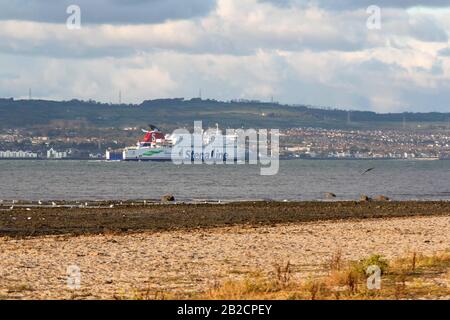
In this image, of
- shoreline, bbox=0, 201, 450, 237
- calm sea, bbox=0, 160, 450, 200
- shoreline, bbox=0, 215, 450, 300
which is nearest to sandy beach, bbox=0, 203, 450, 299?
shoreline, bbox=0, 215, 450, 300

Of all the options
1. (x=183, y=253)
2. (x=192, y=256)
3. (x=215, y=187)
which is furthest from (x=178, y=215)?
(x=215, y=187)

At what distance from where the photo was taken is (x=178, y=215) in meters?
45.3

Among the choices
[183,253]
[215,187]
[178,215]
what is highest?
[183,253]

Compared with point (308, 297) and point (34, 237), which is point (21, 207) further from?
point (308, 297)

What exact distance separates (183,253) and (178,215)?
19024mm

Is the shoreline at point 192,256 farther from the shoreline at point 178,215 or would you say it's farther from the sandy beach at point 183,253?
the shoreline at point 178,215

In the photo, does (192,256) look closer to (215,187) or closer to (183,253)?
(183,253)

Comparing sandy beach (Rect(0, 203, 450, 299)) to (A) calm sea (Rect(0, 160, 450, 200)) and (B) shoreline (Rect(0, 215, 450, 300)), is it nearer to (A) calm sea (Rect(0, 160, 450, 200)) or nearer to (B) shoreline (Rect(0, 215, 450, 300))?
(B) shoreline (Rect(0, 215, 450, 300))

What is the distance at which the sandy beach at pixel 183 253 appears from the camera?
1991 centimetres

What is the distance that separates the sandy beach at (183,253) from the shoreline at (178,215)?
126cm

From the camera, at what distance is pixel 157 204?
2197 inches
